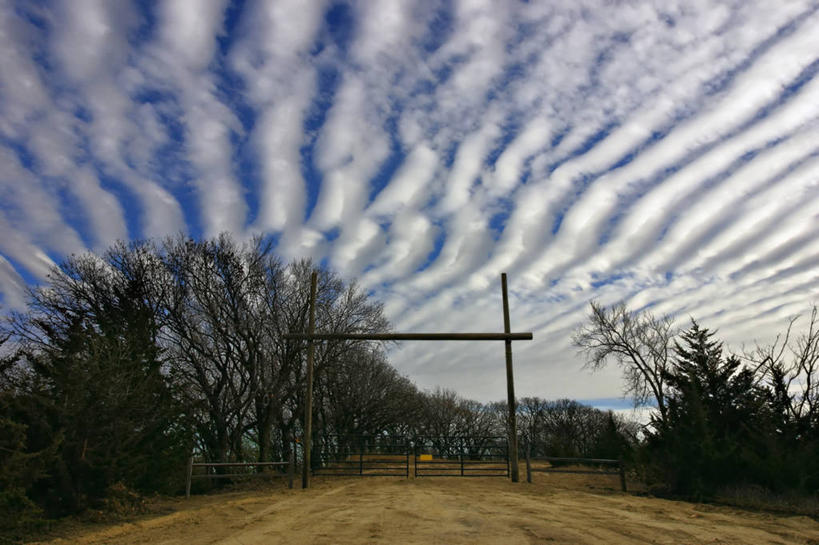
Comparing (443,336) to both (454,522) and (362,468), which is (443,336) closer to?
(362,468)

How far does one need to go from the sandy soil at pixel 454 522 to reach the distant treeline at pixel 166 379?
49.6 inches

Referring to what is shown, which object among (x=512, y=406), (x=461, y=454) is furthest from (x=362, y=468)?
Answer: (x=512, y=406)

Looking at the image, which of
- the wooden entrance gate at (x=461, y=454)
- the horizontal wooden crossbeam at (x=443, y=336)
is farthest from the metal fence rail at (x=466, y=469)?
the horizontal wooden crossbeam at (x=443, y=336)

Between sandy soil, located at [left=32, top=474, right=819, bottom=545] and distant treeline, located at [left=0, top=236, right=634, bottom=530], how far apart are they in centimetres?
126

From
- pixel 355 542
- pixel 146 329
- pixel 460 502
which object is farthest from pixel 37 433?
pixel 460 502

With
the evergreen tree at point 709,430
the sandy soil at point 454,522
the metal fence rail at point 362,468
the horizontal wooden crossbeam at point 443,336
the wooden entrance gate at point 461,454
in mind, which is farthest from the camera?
the metal fence rail at point 362,468

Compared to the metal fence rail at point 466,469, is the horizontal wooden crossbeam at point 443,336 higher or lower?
higher

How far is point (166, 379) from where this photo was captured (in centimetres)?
1383

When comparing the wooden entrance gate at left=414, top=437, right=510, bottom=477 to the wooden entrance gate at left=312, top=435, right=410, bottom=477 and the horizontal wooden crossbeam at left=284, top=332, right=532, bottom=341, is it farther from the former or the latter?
the horizontal wooden crossbeam at left=284, top=332, right=532, bottom=341

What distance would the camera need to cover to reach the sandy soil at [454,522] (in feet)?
24.5

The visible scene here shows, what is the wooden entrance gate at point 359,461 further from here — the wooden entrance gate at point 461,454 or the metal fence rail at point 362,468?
the wooden entrance gate at point 461,454

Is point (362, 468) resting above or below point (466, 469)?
above

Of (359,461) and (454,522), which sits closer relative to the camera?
(454,522)

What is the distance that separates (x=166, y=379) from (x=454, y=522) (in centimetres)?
922
